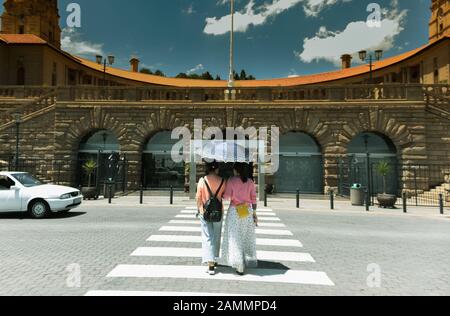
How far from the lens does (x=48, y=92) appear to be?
22.7 m

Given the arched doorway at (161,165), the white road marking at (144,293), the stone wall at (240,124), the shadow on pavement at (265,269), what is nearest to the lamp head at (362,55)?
the stone wall at (240,124)

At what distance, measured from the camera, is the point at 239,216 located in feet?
18.6

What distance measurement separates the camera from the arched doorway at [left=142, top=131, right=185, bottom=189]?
22359 mm

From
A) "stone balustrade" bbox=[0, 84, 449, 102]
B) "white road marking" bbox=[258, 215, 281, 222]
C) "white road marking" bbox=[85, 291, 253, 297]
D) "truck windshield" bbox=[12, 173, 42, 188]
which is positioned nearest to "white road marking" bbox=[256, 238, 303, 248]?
"white road marking" bbox=[258, 215, 281, 222]

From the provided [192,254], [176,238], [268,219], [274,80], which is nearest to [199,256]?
[192,254]

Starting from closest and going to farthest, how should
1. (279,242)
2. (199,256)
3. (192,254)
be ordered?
(199,256)
(192,254)
(279,242)

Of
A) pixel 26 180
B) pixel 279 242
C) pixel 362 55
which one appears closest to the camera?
pixel 279 242

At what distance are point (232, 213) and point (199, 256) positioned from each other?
177cm

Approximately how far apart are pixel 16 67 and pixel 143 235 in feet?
113

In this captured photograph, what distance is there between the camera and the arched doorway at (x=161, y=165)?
22359 mm

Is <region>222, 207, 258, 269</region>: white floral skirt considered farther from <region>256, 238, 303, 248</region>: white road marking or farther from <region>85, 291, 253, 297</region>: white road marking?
<region>256, 238, 303, 248</region>: white road marking

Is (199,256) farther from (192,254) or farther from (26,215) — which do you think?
(26,215)

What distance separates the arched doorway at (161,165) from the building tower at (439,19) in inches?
1641

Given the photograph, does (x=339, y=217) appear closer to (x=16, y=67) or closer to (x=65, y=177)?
(x=65, y=177)
